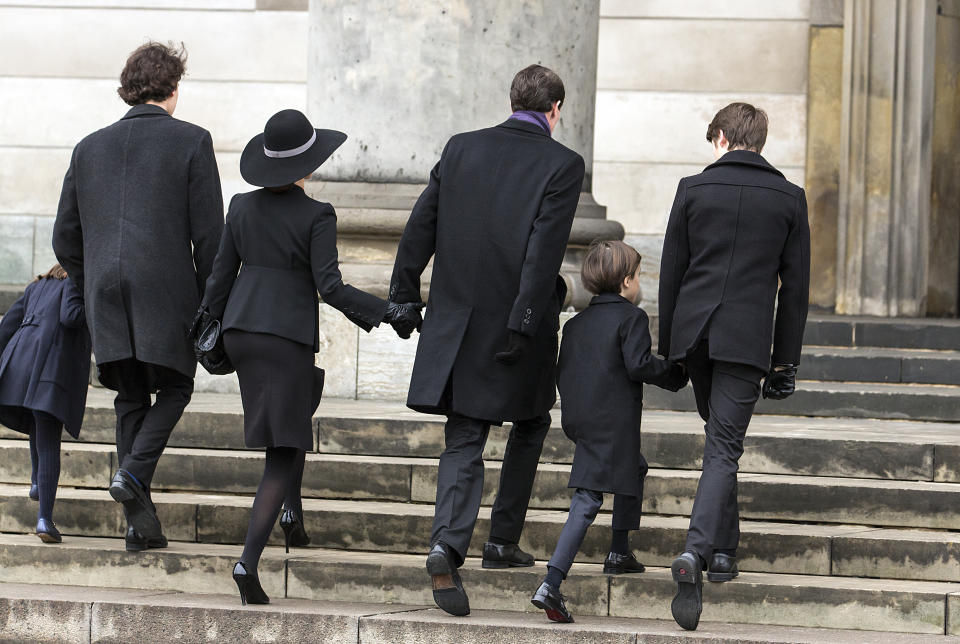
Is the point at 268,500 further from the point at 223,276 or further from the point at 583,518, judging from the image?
the point at 583,518

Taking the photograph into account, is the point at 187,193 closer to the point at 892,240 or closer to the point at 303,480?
the point at 303,480

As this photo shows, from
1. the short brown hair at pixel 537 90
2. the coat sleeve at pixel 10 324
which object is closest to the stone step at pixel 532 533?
the coat sleeve at pixel 10 324

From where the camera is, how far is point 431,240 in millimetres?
5902

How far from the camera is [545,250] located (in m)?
5.64

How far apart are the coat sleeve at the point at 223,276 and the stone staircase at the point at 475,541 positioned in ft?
3.51

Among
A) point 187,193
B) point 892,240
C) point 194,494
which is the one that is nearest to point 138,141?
point 187,193

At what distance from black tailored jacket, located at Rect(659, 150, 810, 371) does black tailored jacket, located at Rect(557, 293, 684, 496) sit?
13 cm

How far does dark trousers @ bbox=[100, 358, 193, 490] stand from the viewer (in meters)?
6.18

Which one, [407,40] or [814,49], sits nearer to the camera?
[407,40]

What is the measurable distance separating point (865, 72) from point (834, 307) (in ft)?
6.08

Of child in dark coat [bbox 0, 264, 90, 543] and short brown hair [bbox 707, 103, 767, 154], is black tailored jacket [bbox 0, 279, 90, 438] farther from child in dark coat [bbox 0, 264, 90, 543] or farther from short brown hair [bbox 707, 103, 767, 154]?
short brown hair [bbox 707, 103, 767, 154]

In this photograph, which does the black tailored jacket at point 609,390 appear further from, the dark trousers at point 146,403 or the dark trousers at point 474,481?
the dark trousers at point 146,403

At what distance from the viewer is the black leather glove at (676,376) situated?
5801 millimetres

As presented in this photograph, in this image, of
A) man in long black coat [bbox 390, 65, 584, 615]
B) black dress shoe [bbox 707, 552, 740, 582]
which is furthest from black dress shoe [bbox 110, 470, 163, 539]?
black dress shoe [bbox 707, 552, 740, 582]
